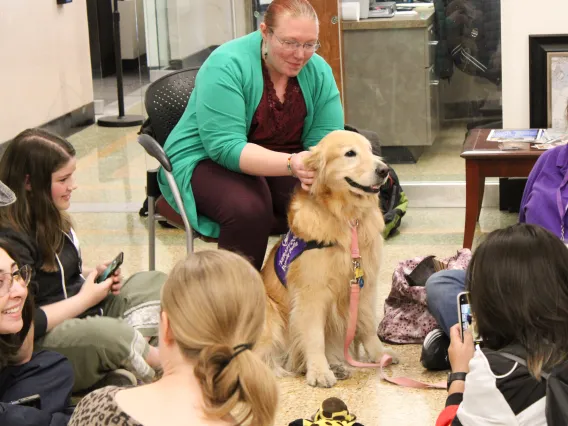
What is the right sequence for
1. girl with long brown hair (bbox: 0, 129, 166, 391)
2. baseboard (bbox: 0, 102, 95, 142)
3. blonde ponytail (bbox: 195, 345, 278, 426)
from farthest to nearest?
baseboard (bbox: 0, 102, 95, 142), girl with long brown hair (bbox: 0, 129, 166, 391), blonde ponytail (bbox: 195, 345, 278, 426)

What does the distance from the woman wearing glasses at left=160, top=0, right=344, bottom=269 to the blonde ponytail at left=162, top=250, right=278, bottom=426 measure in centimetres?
149

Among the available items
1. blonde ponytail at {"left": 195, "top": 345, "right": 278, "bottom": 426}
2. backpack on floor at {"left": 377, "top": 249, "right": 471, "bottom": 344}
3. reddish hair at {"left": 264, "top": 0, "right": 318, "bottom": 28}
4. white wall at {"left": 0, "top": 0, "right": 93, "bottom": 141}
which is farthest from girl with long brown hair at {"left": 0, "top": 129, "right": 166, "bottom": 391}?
white wall at {"left": 0, "top": 0, "right": 93, "bottom": 141}

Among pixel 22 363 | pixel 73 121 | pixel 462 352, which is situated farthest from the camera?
pixel 73 121

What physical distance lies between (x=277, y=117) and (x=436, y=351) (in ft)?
3.17

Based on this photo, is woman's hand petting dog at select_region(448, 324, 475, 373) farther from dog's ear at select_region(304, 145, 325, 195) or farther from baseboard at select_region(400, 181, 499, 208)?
baseboard at select_region(400, 181, 499, 208)

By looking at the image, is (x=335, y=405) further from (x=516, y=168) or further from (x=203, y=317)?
(x=516, y=168)

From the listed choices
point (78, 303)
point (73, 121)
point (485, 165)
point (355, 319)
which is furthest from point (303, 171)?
point (73, 121)

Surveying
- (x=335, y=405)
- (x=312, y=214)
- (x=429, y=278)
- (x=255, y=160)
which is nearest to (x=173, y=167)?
(x=255, y=160)

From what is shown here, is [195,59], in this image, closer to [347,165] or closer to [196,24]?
[196,24]

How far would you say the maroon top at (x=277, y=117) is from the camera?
3.37 m

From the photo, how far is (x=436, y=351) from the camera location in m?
3.12

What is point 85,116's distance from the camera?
315 inches

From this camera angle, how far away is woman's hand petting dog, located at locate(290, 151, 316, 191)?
308cm

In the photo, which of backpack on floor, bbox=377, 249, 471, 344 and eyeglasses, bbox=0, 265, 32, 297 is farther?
backpack on floor, bbox=377, 249, 471, 344
